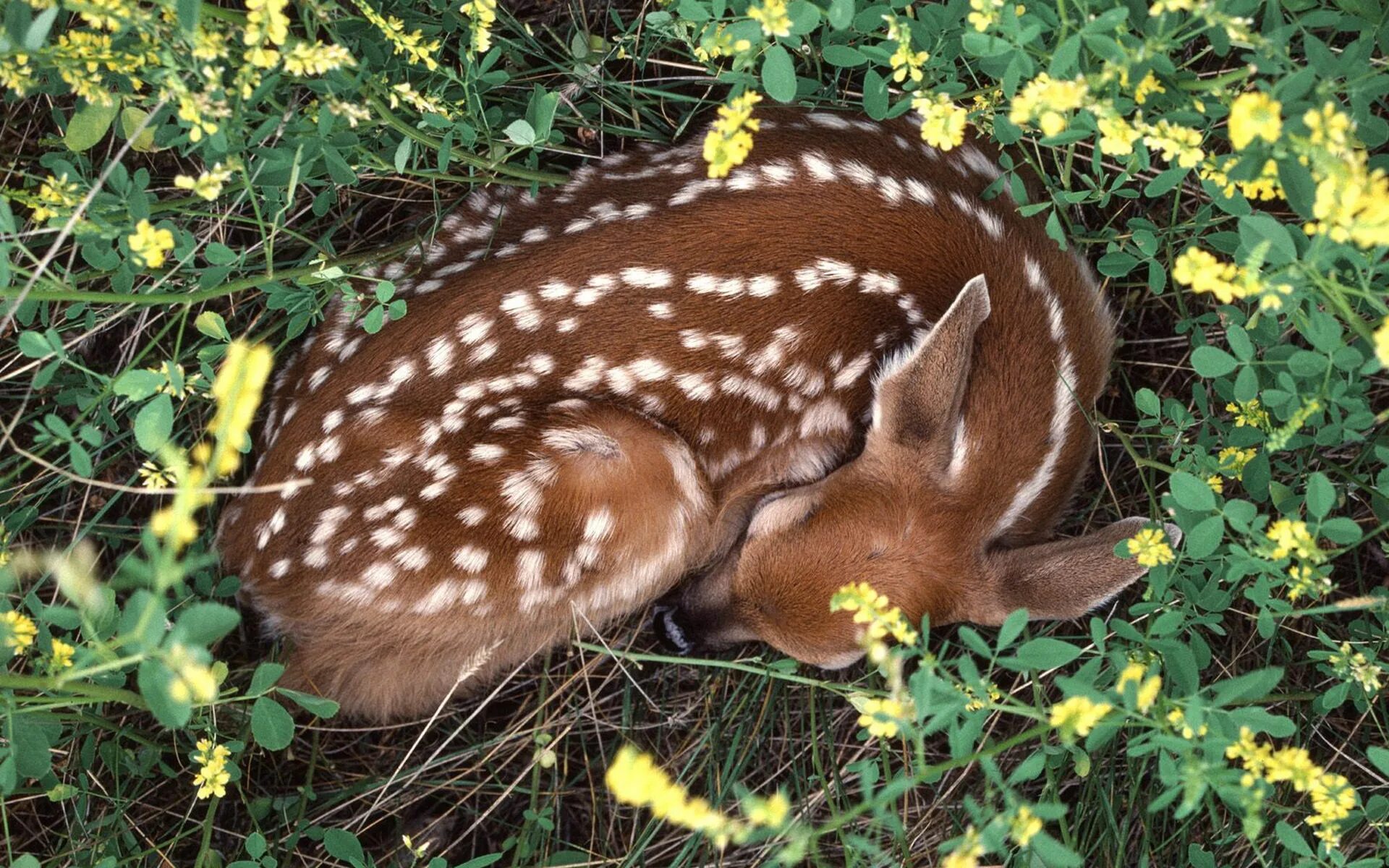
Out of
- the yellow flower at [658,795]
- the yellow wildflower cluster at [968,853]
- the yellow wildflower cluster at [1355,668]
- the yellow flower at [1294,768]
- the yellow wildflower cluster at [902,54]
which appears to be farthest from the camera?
the yellow wildflower cluster at [1355,668]

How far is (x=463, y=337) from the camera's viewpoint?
2.71 metres

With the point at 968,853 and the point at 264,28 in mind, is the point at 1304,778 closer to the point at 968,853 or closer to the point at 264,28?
the point at 968,853

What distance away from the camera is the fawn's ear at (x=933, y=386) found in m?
2.38

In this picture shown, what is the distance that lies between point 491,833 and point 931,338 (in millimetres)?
1981

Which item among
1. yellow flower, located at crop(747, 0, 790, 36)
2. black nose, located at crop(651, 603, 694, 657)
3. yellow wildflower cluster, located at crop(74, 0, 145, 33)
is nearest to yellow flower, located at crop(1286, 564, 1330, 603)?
yellow flower, located at crop(747, 0, 790, 36)

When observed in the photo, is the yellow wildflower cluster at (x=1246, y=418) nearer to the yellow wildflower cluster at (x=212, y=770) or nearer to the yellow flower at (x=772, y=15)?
the yellow flower at (x=772, y=15)

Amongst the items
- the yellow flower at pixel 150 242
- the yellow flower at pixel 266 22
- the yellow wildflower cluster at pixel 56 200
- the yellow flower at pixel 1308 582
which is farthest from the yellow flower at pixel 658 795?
the yellow wildflower cluster at pixel 56 200

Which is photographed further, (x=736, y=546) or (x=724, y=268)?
(x=736, y=546)

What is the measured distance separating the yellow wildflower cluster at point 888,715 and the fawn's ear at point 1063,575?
724 millimetres

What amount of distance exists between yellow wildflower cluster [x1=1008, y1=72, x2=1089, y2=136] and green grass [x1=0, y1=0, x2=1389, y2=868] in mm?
25

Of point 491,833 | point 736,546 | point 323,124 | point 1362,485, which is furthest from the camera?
point 491,833

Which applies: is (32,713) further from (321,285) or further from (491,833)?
(491,833)

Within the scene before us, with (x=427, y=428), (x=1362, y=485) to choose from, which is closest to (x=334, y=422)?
(x=427, y=428)

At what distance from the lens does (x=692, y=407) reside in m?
2.85
